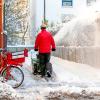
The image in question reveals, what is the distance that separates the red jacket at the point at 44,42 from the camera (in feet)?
58.5

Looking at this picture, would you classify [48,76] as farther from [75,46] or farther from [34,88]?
[75,46]

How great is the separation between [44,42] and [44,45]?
0.35ft

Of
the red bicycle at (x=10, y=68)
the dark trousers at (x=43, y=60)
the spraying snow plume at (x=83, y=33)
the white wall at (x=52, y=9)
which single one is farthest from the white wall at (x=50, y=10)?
the red bicycle at (x=10, y=68)

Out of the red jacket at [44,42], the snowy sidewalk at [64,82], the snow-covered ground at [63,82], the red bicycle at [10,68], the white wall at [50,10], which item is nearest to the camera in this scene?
the snow-covered ground at [63,82]

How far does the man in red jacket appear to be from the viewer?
702 inches

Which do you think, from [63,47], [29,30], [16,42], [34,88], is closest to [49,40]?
[34,88]

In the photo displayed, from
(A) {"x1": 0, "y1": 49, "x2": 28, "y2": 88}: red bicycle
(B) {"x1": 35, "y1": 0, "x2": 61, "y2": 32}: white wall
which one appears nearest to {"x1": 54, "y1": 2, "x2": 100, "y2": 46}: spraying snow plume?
(A) {"x1": 0, "y1": 49, "x2": 28, "y2": 88}: red bicycle

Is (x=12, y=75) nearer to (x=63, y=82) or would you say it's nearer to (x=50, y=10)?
(x=63, y=82)

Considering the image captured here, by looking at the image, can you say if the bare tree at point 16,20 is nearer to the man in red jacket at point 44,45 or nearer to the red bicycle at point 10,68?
the man in red jacket at point 44,45

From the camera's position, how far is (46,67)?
1803cm

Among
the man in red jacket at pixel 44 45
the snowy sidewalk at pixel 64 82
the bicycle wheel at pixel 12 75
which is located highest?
the man in red jacket at pixel 44 45

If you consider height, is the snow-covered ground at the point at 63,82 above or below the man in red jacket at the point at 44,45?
below

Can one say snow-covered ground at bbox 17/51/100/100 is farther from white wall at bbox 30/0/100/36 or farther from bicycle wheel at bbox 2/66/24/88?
white wall at bbox 30/0/100/36

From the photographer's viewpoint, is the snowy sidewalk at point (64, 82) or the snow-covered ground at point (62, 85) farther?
the snowy sidewalk at point (64, 82)
